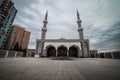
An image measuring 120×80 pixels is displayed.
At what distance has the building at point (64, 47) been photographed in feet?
105

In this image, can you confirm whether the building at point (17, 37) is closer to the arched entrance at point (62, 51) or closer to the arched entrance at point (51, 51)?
the arched entrance at point (51, 51)

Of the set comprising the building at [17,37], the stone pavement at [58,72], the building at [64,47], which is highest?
the building at [17,37]

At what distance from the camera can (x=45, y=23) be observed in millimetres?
41250

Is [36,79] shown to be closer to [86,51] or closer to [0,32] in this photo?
[86,51]

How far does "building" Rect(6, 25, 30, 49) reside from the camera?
50109 millimetres

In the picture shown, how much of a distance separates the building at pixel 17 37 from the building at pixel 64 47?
31.5 m

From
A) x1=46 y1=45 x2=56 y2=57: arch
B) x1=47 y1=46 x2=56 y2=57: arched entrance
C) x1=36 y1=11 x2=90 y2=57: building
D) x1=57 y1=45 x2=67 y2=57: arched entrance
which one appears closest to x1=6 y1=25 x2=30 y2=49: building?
x1=36 y1=11 x2=90 y2=57: building

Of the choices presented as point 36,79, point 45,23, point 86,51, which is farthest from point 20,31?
point 36,79

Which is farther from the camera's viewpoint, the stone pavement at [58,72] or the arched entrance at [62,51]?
the arched entrance at [62,51]

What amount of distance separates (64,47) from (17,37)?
4556cm

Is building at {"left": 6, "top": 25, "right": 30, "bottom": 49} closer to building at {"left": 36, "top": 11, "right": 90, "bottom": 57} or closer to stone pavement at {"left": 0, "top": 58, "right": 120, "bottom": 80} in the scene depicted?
building at {"left": 36, "top": 11, "right": 90, "bottom": 57}

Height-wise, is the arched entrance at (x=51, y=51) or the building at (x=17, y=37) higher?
the building at (x=17, y=37)

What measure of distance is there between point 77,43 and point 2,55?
102 feet

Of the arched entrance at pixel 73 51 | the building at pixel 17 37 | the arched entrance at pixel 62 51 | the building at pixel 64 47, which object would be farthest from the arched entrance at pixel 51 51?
the building at pixel 17 37
